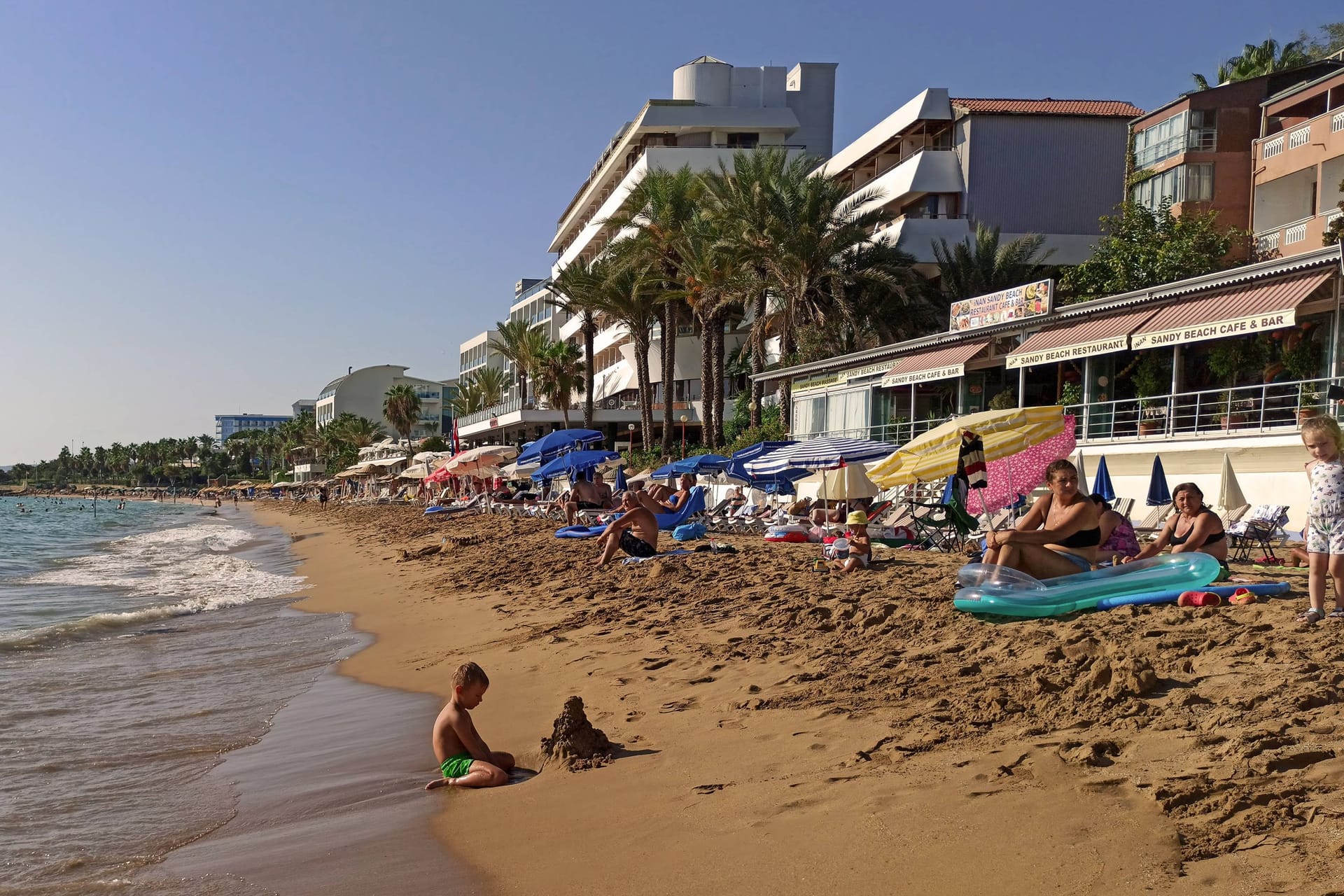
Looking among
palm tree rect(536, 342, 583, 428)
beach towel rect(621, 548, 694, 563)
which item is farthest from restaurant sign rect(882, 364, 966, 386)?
palm tree rect(536, 342, 583, 428)

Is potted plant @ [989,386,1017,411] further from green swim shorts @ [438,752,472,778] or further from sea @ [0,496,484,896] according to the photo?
green swim shorts @ [438,752,472,778]

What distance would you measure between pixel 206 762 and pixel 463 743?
205 cm

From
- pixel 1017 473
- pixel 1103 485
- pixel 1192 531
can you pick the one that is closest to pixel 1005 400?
pixel 1103 485

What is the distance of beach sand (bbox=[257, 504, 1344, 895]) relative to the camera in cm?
327

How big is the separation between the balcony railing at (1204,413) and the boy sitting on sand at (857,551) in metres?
8.82

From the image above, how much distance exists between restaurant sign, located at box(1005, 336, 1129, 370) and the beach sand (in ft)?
40.9

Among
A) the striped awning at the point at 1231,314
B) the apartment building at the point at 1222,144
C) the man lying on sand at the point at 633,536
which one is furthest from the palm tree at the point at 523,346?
the man lying on sand at the point at 633,536

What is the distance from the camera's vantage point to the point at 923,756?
438 cm

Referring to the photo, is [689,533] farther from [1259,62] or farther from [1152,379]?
[1259,62]

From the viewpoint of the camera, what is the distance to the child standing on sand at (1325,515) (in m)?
5.81

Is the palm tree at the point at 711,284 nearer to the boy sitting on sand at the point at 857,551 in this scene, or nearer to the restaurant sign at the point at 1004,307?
the restaurant sign at the point at 1004,307

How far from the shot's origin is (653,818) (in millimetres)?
4242

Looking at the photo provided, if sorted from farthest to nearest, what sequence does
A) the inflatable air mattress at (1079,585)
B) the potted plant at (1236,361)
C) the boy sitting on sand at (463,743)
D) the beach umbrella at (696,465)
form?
the beach umbrella at (696,465)
the potted plant at (1236,361)
the inflatable air mattress at (1079,585)
the boy sitting on sand at (463,743)

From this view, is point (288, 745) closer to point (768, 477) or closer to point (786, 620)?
point (786, 620)
